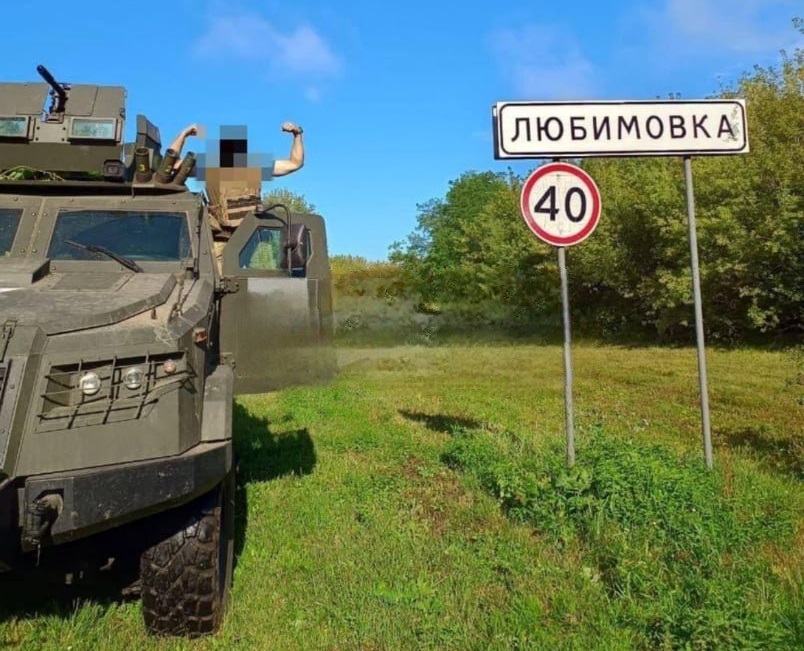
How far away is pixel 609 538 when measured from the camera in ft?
14.9

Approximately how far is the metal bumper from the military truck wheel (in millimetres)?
355

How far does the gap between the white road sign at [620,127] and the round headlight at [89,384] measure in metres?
3.43

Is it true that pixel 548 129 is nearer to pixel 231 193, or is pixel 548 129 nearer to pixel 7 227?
pixel 231 193

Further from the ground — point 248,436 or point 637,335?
point 637,335

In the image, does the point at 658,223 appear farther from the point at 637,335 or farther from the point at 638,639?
the point at 638,639

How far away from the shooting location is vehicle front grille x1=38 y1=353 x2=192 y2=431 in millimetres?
3338

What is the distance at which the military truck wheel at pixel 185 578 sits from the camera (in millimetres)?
3730

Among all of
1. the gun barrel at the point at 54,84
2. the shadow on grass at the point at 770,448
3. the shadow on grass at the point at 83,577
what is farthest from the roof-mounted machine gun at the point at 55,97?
the shadow on grass at the point at 770,448

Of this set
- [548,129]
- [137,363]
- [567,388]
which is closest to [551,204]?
[548,129]

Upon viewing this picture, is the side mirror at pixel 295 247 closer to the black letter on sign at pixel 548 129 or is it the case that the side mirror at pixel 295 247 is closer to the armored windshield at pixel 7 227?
the armored windshield at pixel 7 227

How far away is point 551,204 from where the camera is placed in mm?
5832

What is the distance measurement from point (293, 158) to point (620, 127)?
8.48 ft

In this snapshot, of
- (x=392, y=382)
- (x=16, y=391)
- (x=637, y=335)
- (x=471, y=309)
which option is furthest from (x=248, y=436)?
(x=471, y=309)

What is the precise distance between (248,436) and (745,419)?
5.54 meters
